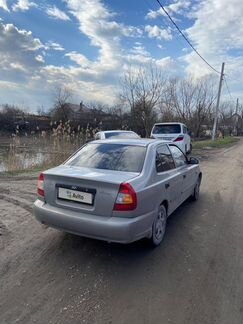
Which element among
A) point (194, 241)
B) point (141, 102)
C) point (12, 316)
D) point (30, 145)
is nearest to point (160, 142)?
point (194, 241)

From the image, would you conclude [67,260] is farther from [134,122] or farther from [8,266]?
[134,122]

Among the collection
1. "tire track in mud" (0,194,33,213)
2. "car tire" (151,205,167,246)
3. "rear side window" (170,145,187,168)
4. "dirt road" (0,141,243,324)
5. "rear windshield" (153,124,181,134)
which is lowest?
"dirt road" (0,141,243,324)

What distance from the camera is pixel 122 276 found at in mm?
3338

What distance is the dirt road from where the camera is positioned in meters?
2.70

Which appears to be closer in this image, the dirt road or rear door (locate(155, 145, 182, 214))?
the dirt road

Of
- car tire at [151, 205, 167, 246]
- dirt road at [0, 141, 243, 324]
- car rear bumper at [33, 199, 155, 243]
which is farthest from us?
car tire at [151, 205, 167, 246]

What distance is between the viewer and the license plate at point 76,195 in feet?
11.5

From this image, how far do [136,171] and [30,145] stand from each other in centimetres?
1268

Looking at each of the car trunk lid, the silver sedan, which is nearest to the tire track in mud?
the silver sedan

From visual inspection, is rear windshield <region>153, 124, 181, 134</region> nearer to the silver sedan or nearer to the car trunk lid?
the silver sedan

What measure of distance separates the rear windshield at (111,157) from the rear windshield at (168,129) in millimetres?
10729

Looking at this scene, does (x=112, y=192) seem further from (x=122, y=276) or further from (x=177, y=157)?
(x=177, y=157)

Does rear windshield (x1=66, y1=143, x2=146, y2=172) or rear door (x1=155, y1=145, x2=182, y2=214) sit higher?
rear windshield (x1=66, y1=143, x2=146, y2=172)

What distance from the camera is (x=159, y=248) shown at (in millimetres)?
4094
